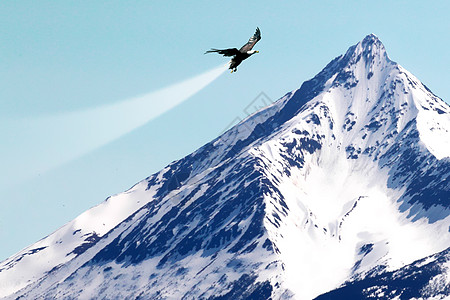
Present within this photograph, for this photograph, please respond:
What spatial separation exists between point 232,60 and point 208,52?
26.8 feet

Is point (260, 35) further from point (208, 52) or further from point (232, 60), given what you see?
point (208, 52)

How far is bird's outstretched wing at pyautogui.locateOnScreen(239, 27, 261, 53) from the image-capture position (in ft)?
379

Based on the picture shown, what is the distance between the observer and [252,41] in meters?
117

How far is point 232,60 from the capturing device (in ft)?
381

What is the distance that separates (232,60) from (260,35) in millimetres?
5909

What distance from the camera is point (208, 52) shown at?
4272 inches

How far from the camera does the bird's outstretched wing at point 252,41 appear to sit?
11562 cm

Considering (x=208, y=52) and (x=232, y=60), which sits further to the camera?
(x=232, y=60)

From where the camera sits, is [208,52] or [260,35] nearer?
[208,52]

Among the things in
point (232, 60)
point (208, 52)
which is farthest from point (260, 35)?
point (208, 52)

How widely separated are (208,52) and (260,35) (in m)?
13.2

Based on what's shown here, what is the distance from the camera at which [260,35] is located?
12000cm
